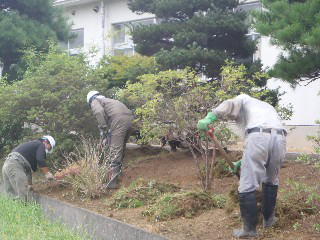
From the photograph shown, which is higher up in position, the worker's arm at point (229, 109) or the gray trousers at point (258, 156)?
the worker's arm at point (229, 109)

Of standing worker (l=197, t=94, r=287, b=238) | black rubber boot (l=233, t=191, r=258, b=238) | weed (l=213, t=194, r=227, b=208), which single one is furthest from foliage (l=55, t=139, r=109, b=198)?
black rubber boot (l=233, t=191, r=258, b=238)

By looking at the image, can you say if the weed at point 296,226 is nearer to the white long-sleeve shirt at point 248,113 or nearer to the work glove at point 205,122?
the white long-sleeve shirt at point 248,113

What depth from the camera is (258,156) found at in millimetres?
5129

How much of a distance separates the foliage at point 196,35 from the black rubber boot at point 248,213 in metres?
5.13

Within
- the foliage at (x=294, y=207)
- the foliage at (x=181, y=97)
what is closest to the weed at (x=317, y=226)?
the foliage at (x=294, y=207)

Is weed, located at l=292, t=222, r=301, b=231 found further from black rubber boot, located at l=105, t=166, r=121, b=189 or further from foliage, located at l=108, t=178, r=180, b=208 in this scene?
black rubber boot, located at l=105, t=166, r=121, b=189

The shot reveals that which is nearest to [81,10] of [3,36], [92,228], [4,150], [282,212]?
[3,36]

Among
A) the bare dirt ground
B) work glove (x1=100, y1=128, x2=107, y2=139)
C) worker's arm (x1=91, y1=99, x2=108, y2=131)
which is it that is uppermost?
worker's arm (x1=91, y1=99, x2=108, y2=131)

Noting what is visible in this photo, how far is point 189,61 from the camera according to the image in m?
10.1

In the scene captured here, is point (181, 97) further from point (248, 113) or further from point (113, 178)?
point (248, 113)

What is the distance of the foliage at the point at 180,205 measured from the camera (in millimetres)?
6266

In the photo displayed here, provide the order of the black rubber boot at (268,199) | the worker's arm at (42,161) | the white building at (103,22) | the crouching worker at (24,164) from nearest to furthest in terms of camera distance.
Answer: the black rubber boot at (268,199) < the worker's arm at (42,161) < the crouching worker at (24,164) < the white building at (103,22)

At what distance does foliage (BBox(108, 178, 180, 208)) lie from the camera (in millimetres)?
7145

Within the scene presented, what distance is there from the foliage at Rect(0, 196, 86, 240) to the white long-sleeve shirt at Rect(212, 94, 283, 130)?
2.37 m
